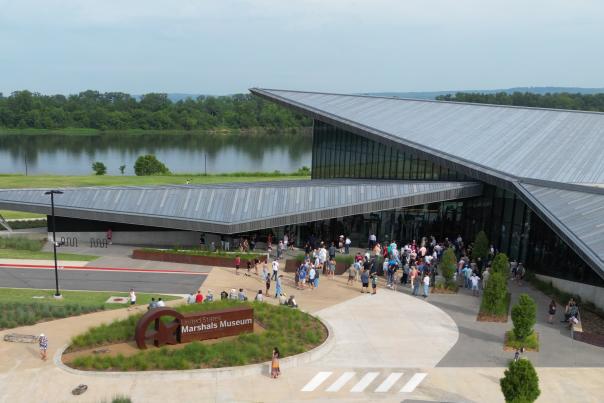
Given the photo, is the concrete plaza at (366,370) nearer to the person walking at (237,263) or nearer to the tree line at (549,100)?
the person walking at (237,263)

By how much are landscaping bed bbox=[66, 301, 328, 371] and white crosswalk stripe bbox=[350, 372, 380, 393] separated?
7.20ft

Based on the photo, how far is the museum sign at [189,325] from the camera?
19656 millimetres

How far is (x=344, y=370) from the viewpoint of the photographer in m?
19.2

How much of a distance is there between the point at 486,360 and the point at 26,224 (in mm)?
29982

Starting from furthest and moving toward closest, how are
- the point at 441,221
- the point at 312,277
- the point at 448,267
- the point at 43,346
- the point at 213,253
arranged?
the point at 441,221 < the point at 213,253 < the point at 312,277 < the point at 448,267 < the point at 43,346

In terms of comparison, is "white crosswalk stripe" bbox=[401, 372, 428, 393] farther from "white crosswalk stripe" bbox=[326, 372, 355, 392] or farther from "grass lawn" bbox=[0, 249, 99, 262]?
"grass lawn" bbox=[0, 249, 99, 262]

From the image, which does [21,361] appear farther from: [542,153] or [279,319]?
[542,153]

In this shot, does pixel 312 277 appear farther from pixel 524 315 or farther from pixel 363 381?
pixel 524 315

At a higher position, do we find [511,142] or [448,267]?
[511,142]

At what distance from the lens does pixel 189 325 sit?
66.4 ft

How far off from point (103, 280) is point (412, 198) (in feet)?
49.7

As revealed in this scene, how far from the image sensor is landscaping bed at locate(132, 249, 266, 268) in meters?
30.8

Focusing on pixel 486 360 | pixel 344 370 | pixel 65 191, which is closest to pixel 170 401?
pixel 344 370

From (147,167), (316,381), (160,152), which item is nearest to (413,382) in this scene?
(316,381)
